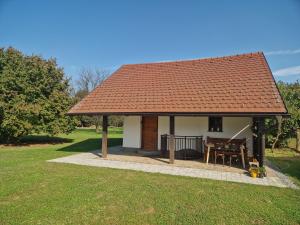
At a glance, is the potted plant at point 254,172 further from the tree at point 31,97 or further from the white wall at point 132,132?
the tree at point 31,97

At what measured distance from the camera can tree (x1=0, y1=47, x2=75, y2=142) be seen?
1584 cm

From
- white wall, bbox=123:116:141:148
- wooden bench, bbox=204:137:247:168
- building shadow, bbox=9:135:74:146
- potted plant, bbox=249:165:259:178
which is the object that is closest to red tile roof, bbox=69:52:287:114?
wooden bench, bbox=204:137:247:168

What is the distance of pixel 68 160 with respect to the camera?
1087cm

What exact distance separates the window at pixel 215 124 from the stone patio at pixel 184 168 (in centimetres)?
220

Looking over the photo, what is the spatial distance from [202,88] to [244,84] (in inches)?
68.9

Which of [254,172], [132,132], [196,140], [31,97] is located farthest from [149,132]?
[31,97]

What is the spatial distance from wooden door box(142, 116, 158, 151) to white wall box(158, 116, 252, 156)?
0.34 m

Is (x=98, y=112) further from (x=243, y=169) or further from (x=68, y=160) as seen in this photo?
(x=243, y=169)

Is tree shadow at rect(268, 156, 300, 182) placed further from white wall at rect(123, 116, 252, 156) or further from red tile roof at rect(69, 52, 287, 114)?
red tile roof at rect(69, 52, 287, 114)

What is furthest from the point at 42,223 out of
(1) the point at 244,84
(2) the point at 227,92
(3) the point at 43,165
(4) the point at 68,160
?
(1) the point at 244,84

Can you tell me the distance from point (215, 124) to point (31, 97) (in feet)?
41.5

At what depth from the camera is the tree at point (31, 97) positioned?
15.8 metres

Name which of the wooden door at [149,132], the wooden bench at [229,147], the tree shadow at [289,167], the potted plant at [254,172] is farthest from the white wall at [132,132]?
the potted plant at [254,172]

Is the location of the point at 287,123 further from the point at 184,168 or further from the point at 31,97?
the point at 31,97
